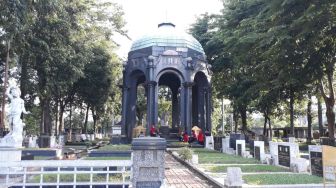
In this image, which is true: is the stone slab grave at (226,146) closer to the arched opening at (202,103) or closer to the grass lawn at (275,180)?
the arched opening at (202,103)

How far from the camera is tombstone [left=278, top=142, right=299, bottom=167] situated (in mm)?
15861

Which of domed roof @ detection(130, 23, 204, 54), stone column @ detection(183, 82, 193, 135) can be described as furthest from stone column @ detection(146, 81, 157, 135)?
domed roof @ detection(130, 23, 204, 54)

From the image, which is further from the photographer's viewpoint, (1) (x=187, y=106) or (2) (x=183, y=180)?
(1) (x=187, y=106)

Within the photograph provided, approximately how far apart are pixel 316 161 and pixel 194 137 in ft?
55.2

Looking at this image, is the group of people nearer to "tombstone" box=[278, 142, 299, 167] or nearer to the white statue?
"tombstone" box=[278, 142, 299, 167]

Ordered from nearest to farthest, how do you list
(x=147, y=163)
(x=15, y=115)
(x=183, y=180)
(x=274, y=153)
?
(x=147, y=163)
(x=183, y=180)
(x=274, y=153)
(x=15, y=115)

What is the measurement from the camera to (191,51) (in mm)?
32500

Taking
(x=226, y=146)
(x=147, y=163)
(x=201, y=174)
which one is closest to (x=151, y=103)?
(x=226, y=146)

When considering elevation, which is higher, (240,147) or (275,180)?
(240,147)

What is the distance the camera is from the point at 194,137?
29906 millimetres

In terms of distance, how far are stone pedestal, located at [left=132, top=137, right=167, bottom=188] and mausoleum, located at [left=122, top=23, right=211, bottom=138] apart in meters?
20.8

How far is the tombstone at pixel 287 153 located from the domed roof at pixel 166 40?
17.2m

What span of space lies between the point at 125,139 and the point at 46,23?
459 inches

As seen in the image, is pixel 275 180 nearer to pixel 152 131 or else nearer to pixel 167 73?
pixel 152 131
